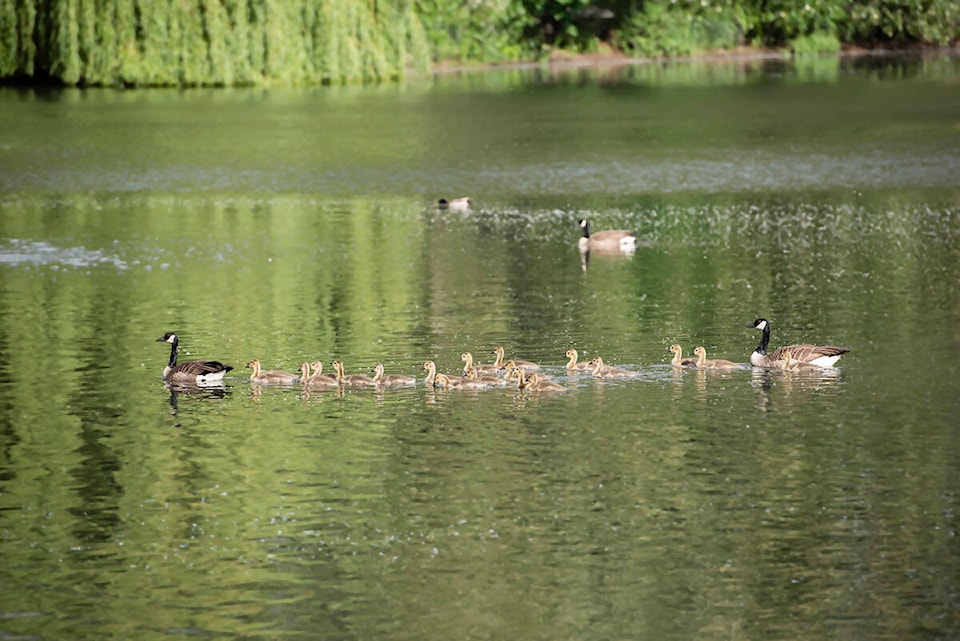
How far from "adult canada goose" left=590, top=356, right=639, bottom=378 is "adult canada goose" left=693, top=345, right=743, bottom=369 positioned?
2.45 feet

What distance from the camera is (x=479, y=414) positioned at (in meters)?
19.7

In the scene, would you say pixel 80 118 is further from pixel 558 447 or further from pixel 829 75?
pixel 558 447

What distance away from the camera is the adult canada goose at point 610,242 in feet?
107

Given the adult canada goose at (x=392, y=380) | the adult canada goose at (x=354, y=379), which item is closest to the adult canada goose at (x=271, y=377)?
the adult canada goose at (x=354, y=379)

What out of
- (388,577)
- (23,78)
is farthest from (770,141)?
(388,577)

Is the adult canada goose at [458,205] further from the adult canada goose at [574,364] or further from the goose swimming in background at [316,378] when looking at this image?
the goose swimming in background at [316,378]

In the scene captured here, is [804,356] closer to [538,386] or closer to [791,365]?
[791,365]

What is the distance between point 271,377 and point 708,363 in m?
4.60

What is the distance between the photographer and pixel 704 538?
50.4ft

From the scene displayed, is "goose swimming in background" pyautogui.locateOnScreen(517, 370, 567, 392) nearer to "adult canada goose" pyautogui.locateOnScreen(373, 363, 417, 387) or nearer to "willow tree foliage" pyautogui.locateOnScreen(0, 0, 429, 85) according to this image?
"adult canada goose" pyautogui.locateOnScreen(373, 363, 417, 387)

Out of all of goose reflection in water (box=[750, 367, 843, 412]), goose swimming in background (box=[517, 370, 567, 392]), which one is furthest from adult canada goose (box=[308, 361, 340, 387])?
goose reflection in water (box=[750, 367, 843, 412])

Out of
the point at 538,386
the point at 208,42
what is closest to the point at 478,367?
the point at 538,386

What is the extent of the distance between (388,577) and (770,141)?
4066 centimetres

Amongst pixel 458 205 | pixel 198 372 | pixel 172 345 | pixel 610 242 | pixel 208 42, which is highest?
pixel 208 42
